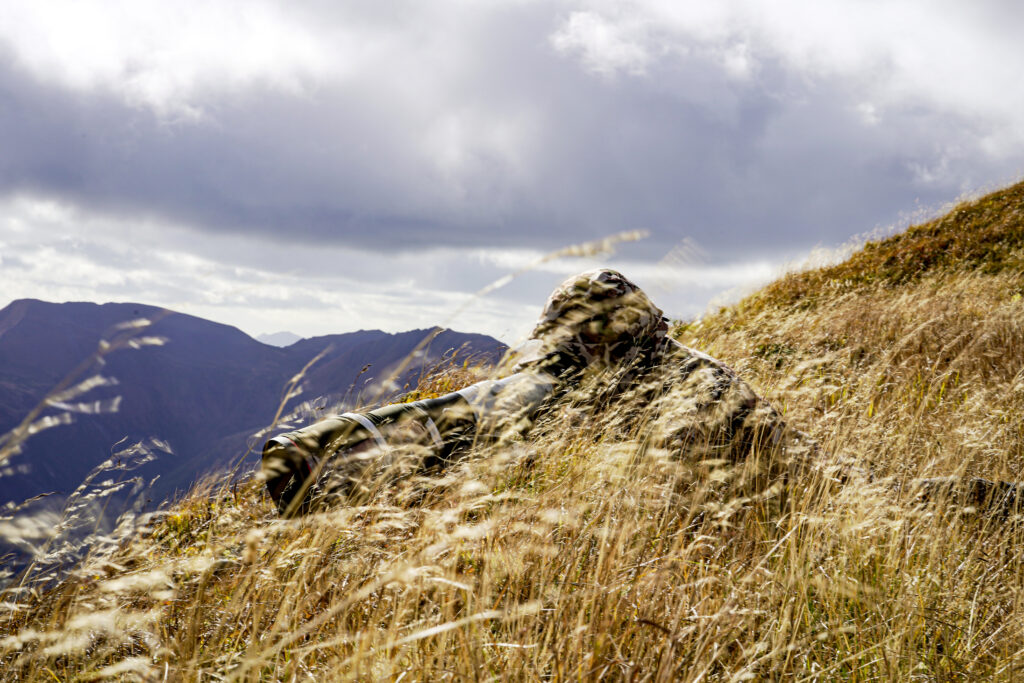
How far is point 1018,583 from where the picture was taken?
184cm

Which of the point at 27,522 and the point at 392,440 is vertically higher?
the point at 392,440

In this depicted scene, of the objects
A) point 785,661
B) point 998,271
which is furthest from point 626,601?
point 998,271

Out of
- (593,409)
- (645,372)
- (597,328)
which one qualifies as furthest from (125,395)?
(645,372)

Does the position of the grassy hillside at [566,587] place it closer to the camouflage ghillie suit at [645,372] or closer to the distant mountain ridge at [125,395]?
the camouflage ghillie suit at [645,372]

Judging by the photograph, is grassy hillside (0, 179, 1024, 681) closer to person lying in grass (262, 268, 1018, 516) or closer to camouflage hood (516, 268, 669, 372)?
person lying in grass (262, 268, 1018, 516)

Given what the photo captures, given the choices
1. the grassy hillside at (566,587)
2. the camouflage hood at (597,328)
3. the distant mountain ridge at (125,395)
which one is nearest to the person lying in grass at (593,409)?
the camouflage hood at (597,328)

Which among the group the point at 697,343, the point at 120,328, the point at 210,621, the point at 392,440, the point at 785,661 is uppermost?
the point at 697,343

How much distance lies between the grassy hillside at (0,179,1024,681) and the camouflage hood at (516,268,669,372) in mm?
605

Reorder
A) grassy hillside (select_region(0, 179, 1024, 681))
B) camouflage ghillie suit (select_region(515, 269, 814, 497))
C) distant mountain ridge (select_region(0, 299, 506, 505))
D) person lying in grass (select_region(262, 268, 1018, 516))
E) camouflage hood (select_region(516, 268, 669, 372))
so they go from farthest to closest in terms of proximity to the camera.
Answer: camouflage hood (select_region(516, 268, 669, 372)) → camouflage ghillie suit (select_region(515, 269, 814, 497)) → person lying in grass (select_region(262, 268, 1018, 516)) → distant mountain ridge (select_region(0, 299, 506, 505)) → grassy hillside (select_region(0, 179, 1024, 681))

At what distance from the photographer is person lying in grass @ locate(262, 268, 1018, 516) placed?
6.75 ft

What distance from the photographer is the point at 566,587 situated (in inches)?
56.4

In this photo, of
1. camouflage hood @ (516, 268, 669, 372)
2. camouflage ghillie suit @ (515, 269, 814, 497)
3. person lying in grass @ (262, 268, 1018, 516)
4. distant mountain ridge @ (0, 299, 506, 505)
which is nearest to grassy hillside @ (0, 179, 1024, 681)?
person lying in grass @ (262, 268, 1018, 516)

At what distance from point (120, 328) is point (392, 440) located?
1.09m

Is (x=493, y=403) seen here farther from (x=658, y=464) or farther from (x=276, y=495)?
(x=276, y=495)
